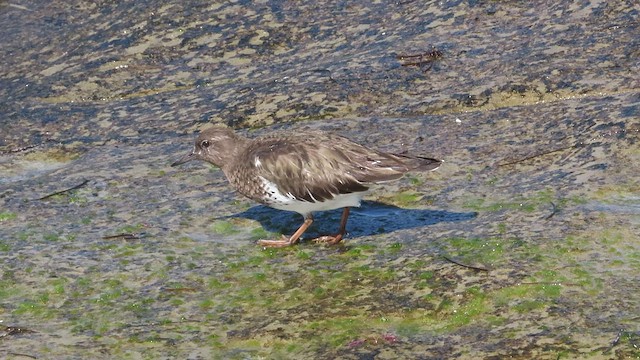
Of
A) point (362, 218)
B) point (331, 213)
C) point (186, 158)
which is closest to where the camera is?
point (362, 218)

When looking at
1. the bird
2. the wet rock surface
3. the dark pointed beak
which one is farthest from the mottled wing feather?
the dark pointed beak

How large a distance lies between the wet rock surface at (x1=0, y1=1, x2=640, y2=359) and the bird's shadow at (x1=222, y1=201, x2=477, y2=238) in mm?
28

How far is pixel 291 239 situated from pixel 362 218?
898 mm

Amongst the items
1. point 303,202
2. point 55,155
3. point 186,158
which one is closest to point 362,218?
point 303,202

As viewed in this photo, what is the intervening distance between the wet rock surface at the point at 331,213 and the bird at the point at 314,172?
1.19 feet

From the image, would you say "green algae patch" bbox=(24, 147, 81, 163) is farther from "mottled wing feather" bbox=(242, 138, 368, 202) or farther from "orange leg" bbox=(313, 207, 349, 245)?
"orange leg" bbox=(313, 207, 349, 245)

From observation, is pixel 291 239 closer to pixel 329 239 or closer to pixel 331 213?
pixel 329 239

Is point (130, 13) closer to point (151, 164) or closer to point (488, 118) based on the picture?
point (151, 164)

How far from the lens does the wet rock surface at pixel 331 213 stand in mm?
7719

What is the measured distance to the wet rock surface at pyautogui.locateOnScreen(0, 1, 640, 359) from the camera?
304 inches

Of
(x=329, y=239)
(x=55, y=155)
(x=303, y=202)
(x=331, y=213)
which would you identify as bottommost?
(x=331, y=213)

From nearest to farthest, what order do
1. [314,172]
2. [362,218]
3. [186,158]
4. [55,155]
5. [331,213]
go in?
[314,172] < [362,218] < [331,213] < [186,158] < [55,155]

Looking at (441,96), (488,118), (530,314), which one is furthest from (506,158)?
(530,314)

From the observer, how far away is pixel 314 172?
9305 mm
